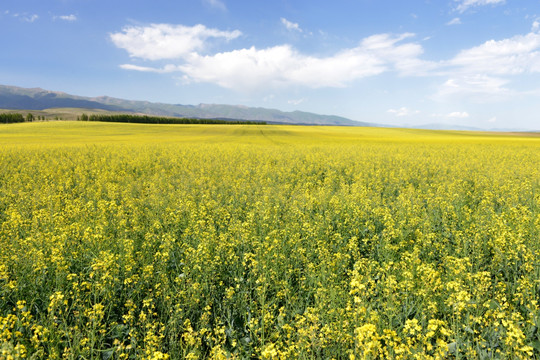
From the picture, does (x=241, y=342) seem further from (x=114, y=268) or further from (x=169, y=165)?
(x=169, y=165)

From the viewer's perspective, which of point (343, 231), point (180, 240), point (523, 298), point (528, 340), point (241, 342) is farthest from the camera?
point (343, 231)

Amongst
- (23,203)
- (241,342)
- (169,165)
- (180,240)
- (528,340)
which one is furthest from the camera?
(169,165)

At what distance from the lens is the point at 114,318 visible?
13.9 ft

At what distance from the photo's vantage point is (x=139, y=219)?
778 cm

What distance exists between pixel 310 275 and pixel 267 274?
0.75 metres

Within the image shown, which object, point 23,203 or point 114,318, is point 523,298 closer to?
point 114,318

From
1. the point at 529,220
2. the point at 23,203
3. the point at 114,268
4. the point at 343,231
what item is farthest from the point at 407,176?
the point at 23,203

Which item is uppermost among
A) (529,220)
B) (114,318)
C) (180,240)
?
(529,220)

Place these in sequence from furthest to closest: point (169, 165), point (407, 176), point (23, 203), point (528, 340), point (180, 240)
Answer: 1. point (169, 165)
2. point (407, 176)
3. point (23, 203)
4. point (180, 240)
5. point (528, 340)

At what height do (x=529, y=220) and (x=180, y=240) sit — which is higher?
(x=529, y=220)

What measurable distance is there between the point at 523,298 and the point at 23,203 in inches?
496

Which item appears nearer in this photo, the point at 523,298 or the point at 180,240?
the point at 523,298

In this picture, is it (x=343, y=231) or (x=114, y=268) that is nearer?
(x=114, y=268)

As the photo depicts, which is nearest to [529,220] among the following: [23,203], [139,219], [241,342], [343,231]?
[343,231]
